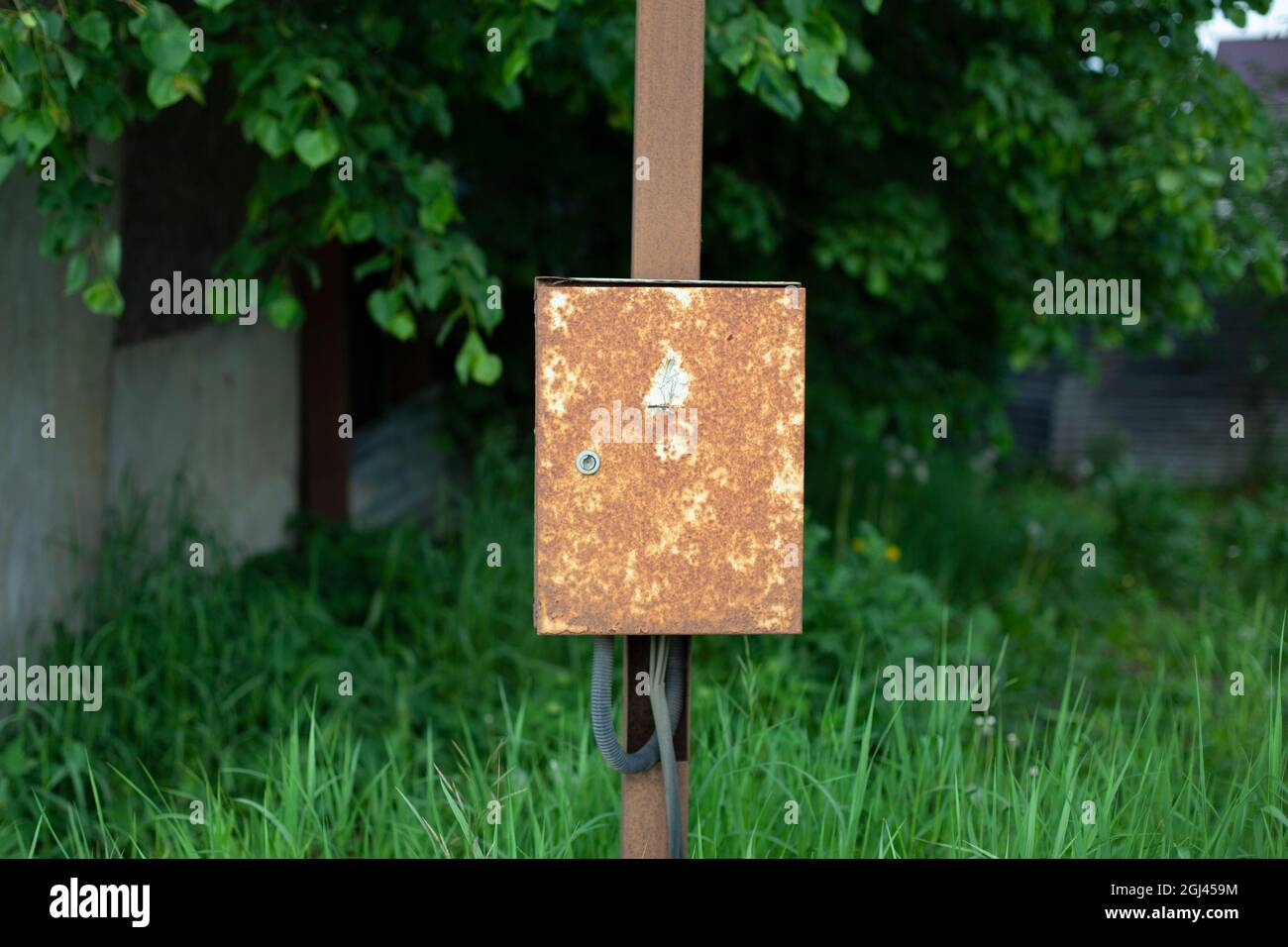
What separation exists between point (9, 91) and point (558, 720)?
7.00ft

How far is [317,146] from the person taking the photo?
107 inches

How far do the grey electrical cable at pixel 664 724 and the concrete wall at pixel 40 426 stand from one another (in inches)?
102

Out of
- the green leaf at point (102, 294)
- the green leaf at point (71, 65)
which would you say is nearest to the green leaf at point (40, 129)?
the green leaf at point (71, 65)

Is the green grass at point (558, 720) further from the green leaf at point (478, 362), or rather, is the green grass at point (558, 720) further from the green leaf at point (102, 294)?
the green leaf at point (102, 294)

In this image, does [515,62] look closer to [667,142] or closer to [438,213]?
[438,213]

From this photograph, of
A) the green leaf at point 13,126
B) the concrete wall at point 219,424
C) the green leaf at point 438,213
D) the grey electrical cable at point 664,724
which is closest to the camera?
the grey electrical cable at point 664,724

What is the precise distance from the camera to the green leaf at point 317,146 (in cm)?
269

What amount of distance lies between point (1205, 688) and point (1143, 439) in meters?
9.98

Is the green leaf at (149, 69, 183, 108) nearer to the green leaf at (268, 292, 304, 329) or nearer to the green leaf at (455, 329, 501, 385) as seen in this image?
the green leaf at (268, 292, 304, 329)

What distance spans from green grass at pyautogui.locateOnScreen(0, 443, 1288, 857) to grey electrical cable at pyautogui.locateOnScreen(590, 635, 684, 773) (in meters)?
0.45

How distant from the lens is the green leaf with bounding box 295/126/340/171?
8.84ft

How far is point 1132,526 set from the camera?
6.76m

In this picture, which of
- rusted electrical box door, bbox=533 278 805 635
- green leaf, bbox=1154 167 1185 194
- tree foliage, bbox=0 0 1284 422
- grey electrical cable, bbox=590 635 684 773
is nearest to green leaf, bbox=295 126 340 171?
tree foliage, bbox=0 0 1284 422
